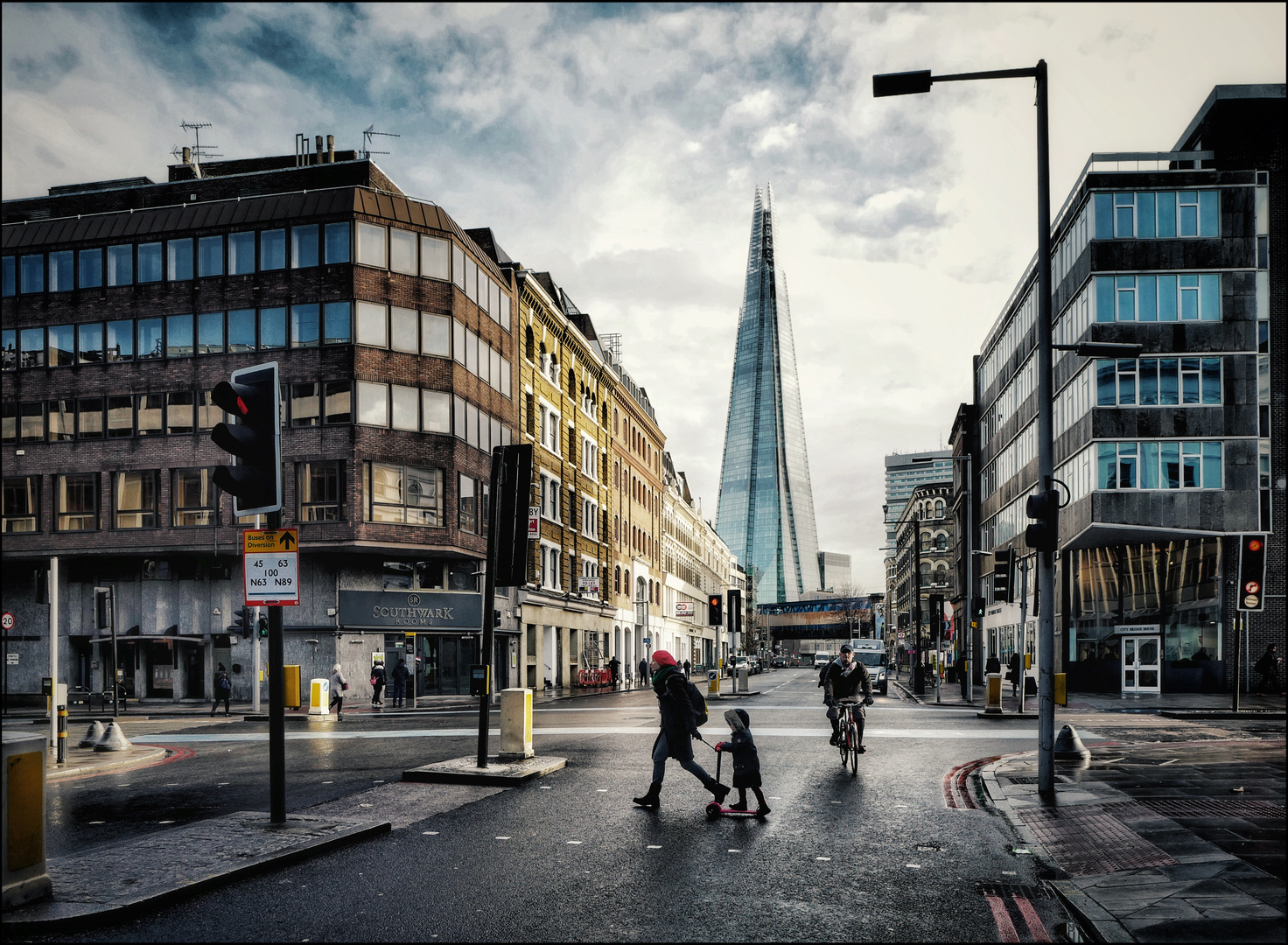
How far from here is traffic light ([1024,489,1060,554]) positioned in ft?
41.4

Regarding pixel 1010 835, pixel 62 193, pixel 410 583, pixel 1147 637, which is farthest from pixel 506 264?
pixel 1010 835

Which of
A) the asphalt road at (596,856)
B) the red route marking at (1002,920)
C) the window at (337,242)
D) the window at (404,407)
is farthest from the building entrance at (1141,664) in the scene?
the red route marking at (1002,920)

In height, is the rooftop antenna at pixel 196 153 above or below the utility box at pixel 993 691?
above

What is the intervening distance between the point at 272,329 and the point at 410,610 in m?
10.8

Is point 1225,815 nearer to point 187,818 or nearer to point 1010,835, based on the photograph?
point 1010,835

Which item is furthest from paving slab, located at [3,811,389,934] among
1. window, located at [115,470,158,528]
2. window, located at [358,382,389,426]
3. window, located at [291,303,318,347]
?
window, located at [115,470,158,528]

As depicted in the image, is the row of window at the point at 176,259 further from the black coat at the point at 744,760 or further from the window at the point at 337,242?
the black coat at the point at 744,760

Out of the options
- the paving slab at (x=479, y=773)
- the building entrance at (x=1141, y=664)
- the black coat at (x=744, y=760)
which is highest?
the black coat at (x=744, y=760)

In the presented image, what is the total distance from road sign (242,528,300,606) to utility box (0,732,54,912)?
3.00 metres

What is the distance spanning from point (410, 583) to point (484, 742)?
2586 cm

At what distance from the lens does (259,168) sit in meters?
44.9

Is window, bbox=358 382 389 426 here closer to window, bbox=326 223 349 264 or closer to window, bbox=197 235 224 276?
window, bbox=326 223 349 264

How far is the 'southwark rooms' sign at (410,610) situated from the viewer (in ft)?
120

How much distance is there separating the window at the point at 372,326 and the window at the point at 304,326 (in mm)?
1566
